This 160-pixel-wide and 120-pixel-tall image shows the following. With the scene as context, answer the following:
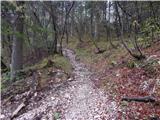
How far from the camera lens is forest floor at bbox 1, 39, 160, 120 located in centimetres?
780

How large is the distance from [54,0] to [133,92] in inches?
516

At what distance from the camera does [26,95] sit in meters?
11.1

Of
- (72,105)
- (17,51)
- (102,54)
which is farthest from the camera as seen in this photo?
(102,54)

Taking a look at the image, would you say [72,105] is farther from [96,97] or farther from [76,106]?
[96,97]

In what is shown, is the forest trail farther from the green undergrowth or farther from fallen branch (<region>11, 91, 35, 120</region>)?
the green undergrowth

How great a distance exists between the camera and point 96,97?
9.48m

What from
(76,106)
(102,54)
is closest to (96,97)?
(76,106)

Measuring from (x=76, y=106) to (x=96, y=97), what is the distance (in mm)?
1022

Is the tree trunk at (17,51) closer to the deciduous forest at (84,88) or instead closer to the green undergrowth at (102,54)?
the deciduous forest at (84,88)

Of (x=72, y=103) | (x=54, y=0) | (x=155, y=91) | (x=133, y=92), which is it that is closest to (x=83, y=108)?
(x=72, y=103)

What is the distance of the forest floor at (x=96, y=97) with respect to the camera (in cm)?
780

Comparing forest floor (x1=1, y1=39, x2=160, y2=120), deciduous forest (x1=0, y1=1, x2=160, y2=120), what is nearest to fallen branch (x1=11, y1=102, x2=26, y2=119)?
deciduous forest (x1=0, y1=1, x2=160, y2=120)

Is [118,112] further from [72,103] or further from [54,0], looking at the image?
[54,0]

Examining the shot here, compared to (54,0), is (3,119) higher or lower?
lower
